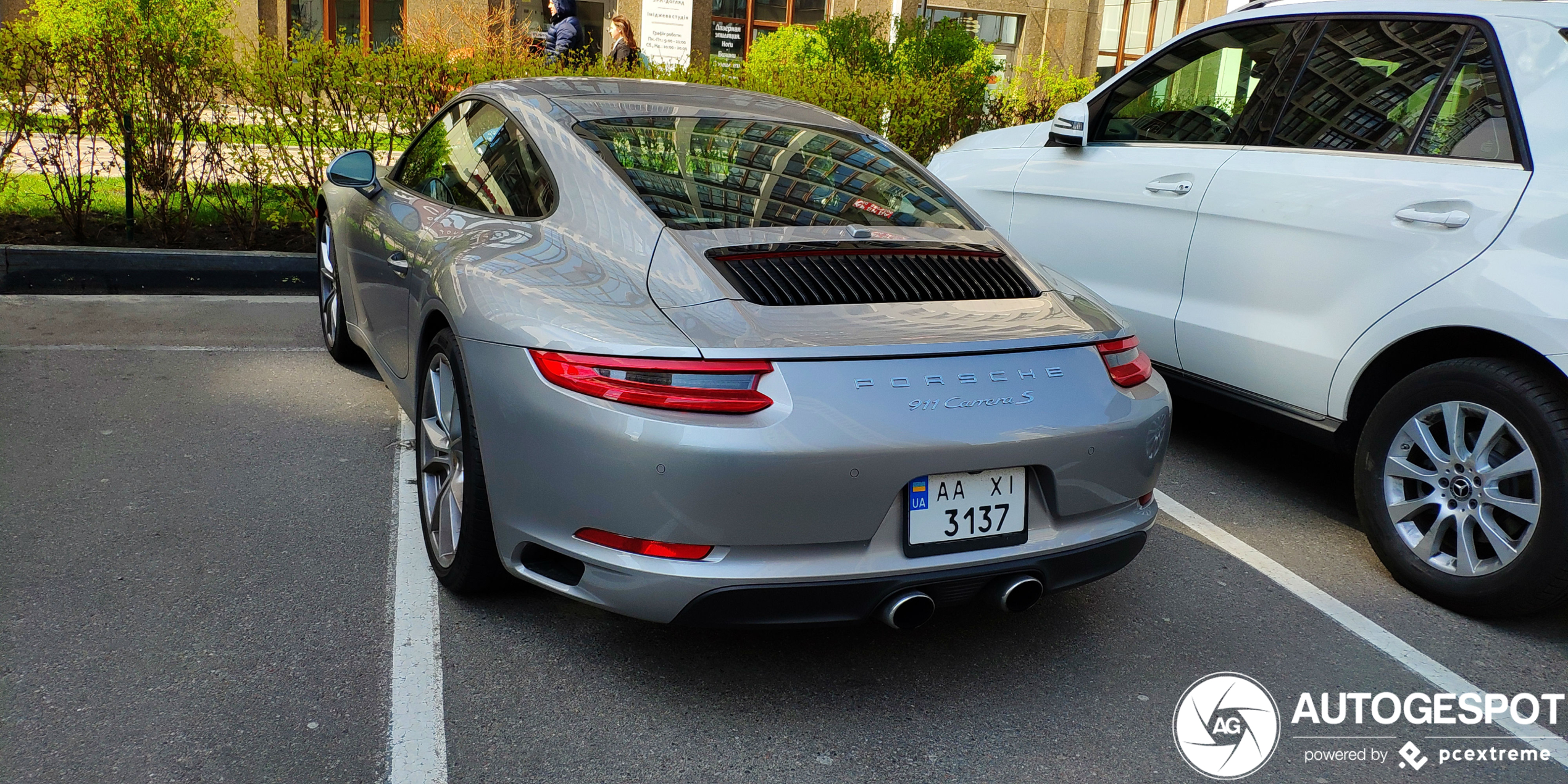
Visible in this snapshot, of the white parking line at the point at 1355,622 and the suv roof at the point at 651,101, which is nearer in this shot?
the white parking line at the point at 1355,622

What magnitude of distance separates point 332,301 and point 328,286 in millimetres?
78

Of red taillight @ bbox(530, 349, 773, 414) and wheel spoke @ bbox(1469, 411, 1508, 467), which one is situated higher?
red taillight @ bbox(530, 349, 773, 414)

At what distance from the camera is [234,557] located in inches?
138

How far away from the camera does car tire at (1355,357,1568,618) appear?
327cm

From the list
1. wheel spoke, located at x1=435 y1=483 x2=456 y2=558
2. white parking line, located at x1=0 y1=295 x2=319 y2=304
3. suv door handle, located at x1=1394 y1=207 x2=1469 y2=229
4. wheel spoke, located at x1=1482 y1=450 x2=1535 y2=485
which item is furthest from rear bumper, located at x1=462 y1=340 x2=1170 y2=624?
white parking line, located at x1=0 y1=295 x2=319 y2=304

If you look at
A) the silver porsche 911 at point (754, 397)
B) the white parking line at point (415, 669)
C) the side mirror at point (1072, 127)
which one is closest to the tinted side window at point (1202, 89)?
the side mirror at point (1072, 127)

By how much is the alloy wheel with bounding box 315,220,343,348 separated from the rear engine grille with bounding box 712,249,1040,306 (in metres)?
2.88

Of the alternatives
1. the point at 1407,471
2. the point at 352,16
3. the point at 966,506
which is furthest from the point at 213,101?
the point at 352,16

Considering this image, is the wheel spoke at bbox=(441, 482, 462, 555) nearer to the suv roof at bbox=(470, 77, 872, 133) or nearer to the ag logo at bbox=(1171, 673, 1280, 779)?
the suv roof at bbox=(470, 77, 872, 133)

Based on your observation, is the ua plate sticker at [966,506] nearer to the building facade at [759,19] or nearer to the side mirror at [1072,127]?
the side mirror at [1072,127]

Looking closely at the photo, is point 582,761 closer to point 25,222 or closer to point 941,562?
point 941,562

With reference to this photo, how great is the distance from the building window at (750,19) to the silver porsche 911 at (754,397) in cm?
1916

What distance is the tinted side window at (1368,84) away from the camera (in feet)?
12.8

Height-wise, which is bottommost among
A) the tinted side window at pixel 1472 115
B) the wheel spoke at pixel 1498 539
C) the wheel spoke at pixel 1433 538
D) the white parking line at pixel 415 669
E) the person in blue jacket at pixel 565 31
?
the white parking line at pixel 415 669
